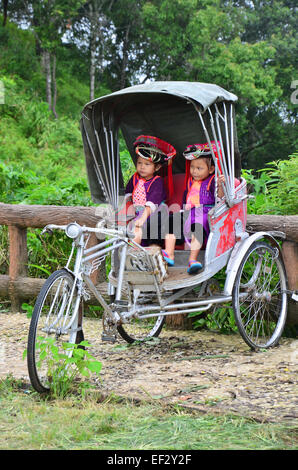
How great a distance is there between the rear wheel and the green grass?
1528mm

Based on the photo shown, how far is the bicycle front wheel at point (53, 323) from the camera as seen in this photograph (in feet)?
13.0

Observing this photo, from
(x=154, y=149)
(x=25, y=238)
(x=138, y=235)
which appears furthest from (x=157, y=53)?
(x=138, y=235)

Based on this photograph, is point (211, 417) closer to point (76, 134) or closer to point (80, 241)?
point (80, 241)

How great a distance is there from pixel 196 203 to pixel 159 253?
632 mm

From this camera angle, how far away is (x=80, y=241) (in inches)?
170

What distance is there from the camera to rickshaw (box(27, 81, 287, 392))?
171 inches

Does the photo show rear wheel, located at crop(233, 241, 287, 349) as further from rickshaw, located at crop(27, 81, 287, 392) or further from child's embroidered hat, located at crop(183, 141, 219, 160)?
child's embroidered hat, located at crop(183, 141, 219, 160)

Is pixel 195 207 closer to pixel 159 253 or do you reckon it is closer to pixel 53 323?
pixel 159 253

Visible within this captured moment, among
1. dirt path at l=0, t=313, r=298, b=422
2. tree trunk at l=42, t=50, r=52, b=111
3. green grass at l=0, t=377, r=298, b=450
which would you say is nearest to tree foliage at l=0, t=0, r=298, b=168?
tree trunk at l=42, t=50, r=52, b=111

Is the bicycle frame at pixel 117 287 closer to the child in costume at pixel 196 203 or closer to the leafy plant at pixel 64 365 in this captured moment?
the leafy plant at pixel 64 365

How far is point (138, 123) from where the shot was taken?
574cm

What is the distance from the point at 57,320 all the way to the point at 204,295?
4.84 ft

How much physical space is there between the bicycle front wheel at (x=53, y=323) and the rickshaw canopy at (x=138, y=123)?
135cm

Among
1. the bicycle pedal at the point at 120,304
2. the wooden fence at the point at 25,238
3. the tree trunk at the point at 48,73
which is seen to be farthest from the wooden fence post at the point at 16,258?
the tree trunk at the point at 48,73
